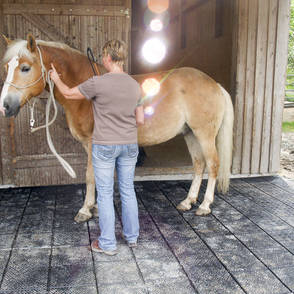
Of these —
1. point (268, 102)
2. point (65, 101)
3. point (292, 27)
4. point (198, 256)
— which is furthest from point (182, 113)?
point (292, 27)

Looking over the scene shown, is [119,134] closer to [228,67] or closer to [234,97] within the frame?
[234,97]

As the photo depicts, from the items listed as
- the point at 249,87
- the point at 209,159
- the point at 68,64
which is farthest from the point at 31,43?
the point at 249,87

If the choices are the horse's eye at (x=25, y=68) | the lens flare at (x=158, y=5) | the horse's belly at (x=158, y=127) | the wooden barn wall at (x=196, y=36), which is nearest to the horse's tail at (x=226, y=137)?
the horse's belly at (x=158, y=127)

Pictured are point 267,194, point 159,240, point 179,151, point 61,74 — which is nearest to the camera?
point 159,240

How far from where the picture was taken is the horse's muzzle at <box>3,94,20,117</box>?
105 inches

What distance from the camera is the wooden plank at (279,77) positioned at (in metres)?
4.68

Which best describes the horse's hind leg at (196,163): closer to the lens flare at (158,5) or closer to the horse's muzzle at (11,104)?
the horse's muzzle at (11,104)

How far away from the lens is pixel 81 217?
3291mm

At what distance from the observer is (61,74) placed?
10.1 ft

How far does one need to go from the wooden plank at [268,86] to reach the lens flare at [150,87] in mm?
2133

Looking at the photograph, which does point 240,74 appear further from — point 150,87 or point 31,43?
point 31,43

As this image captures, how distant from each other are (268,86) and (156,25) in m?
A: 6.77

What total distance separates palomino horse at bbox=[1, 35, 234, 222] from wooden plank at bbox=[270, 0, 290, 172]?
4.99 feet

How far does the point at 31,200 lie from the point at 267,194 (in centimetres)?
292
